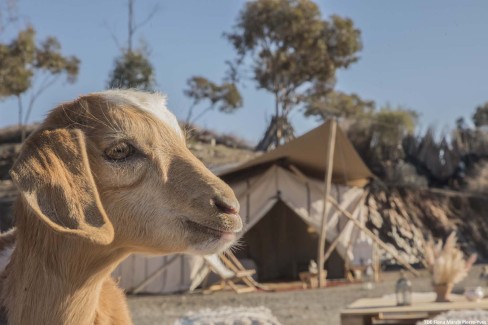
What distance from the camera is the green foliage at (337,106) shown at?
108 feet

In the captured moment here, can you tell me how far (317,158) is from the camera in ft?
45.1

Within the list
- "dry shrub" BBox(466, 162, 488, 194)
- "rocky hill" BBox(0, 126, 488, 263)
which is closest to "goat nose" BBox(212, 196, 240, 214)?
"rocky hill" BBox(0, 126, 488, 263)

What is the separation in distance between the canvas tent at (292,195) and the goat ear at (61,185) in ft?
32.5

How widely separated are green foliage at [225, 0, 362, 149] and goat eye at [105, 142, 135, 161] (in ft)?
90.1

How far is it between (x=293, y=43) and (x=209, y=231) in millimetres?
28936

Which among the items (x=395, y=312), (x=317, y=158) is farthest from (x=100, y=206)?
(x=317, y=158)

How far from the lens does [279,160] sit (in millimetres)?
13734

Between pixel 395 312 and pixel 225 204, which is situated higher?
pixel 225 204

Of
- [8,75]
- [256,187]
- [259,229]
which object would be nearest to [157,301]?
[256,187]

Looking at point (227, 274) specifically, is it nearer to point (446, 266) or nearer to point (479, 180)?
point (446, 266)

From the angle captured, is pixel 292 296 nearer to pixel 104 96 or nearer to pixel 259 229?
pixel 259 229

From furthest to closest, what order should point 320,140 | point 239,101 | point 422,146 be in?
point 239,101
point 422,146
point 320,140

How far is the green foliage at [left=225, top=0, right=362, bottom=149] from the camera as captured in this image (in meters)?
29.6

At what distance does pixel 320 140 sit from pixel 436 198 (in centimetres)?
1094
